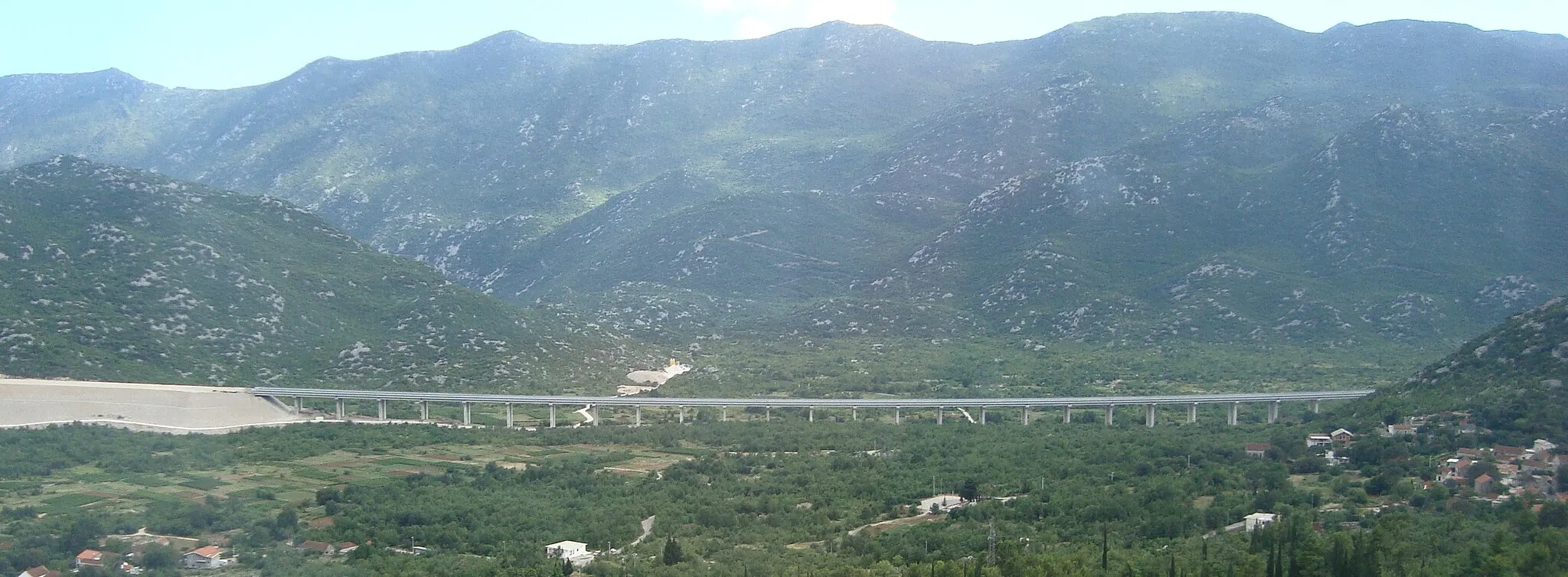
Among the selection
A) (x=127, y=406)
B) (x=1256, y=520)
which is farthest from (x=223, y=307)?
(x=1256, y=520)

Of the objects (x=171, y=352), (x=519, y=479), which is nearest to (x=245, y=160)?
(x=171, y=352)

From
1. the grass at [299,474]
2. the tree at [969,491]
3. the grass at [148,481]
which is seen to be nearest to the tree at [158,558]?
the grass at [299,474]

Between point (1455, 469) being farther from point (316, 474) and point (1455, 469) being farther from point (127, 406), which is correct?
point (127, 406)

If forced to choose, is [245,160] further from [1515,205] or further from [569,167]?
[1515,205]

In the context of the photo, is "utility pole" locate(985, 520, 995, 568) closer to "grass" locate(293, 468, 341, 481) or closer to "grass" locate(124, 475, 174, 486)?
"grass" locate(293, 468, 341, 481)

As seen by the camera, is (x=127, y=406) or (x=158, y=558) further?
(x=127, y=406)

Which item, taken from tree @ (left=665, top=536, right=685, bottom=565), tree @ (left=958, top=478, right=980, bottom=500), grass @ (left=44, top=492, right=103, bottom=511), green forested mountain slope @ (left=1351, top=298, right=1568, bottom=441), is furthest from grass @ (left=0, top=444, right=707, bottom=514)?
green forested mountain slope @ (left=1351, top=298, right=1568, bottom=441)

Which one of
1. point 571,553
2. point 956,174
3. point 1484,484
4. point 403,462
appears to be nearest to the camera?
point 571,553
